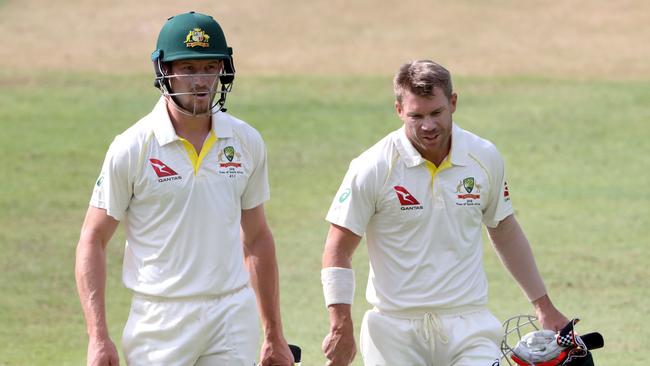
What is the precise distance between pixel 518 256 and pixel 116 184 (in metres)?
1.90

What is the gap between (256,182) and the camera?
605cm

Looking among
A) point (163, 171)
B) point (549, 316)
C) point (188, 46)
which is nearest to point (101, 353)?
point (163, 171)

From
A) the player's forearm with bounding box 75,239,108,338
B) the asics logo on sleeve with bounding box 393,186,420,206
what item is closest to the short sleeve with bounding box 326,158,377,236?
the asics logo on sleeve with bounding box 393,186,420,206

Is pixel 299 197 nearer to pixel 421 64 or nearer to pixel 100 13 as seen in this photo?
pixel 421 64

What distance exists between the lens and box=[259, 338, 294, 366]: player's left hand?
6027mm

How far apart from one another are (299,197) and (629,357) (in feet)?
19.1

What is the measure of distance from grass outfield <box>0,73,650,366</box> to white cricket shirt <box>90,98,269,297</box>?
141 inches

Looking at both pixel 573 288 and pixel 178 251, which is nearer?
pixel 178 251

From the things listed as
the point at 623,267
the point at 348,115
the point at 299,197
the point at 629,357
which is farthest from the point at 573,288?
the point at 348,115

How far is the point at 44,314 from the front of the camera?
1070 centimetres

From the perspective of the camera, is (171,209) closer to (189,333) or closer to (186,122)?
(186,122)

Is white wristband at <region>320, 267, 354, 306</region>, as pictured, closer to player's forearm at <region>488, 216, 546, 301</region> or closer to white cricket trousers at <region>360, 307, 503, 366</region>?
white cricket trousers at <region>360, 307, 503, 366</region>

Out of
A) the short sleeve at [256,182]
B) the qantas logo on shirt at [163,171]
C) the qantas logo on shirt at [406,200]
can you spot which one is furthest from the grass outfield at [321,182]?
the qantas logo on shirt at [163,171]

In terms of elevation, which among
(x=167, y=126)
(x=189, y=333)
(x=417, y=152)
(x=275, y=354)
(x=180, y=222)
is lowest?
(x=275, y=354)
